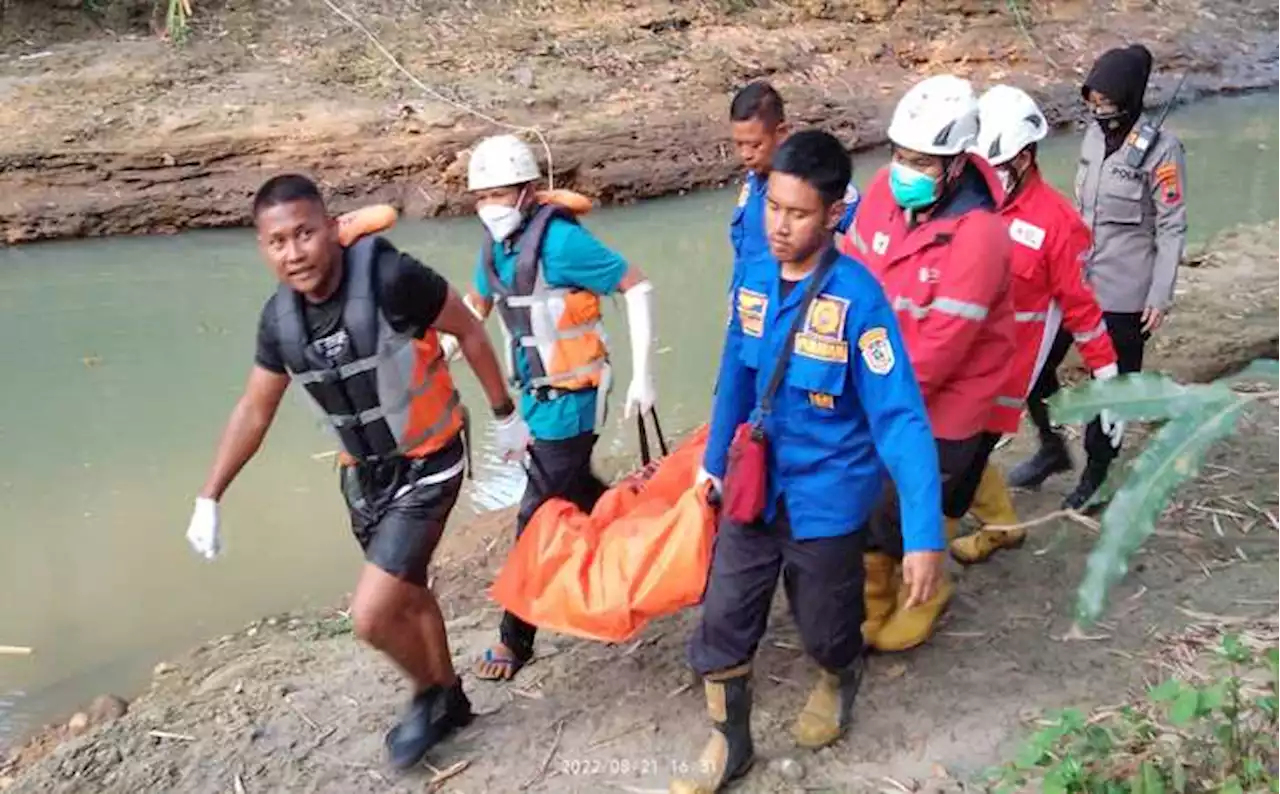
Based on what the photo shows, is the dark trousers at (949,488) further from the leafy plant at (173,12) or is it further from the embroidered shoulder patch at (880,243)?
the leafy plant at (173,12)

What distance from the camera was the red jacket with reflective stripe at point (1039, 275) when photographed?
3.89m

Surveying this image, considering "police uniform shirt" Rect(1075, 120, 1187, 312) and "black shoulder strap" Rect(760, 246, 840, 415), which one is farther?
"police uniform shirt" Rect(1075, 120, 1187, 312)

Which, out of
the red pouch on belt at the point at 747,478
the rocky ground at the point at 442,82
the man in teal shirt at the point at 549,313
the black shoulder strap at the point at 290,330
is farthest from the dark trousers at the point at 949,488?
the rocky ground at the point at 442,82

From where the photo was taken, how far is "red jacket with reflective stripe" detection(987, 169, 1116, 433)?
3891 millimetres

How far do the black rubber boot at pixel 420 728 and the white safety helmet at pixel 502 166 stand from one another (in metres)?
1.49

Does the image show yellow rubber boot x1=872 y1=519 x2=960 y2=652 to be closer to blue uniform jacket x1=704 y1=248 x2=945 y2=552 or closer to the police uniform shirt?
blue uniform jacket x1=704 y1=248 x2=945 y2=552

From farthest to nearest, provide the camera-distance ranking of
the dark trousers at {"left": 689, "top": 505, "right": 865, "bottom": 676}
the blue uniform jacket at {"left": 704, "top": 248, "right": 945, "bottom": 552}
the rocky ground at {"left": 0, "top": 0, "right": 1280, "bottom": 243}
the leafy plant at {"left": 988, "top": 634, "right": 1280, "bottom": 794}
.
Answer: the rocky ground at {"left": 0, "top": 0, "right": 1280, "bottom": 243}, the dark trousers at {"left": 689, "top": 505, "right": 865, "bottom": 676}, the blue uniform jacket at {"left": 704, "top": 248, "right": 945, "bottom": 552}, the leafy plant at {"left": 988, "top": 634, "right": 1280, "bottom": 794}

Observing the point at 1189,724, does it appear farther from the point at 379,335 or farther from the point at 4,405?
the point at 4,405

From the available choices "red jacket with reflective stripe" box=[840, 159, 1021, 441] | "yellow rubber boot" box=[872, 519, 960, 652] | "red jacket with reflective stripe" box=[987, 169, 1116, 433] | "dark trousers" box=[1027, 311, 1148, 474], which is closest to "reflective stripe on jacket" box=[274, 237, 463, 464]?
"red jacket with reflective stripe" box=[840, 159, 1021, 441]

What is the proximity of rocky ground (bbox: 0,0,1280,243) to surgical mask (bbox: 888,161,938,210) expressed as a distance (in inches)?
328

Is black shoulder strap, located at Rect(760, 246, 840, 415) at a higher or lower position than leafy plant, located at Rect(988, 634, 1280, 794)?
higher

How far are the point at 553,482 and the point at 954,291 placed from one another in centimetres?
139

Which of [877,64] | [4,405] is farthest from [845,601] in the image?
[877,64]

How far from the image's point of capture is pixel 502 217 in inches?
151
